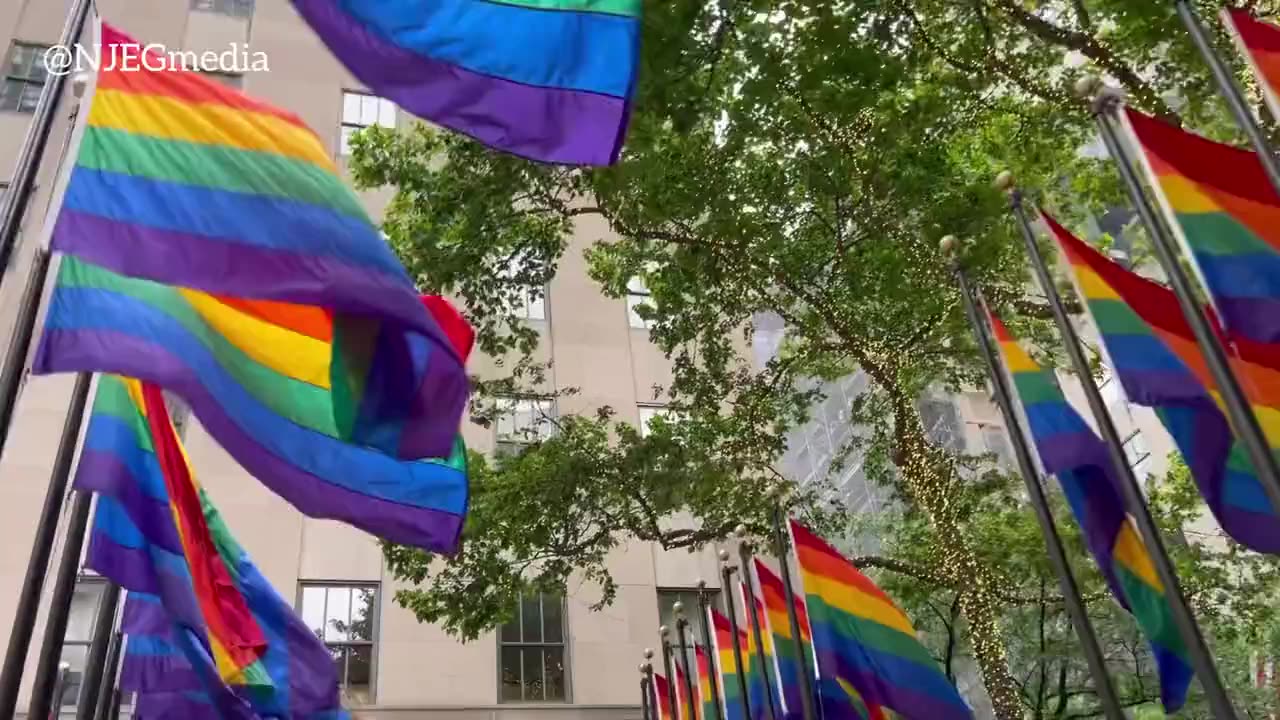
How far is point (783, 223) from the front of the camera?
566 inches

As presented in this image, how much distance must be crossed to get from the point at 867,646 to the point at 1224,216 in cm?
465

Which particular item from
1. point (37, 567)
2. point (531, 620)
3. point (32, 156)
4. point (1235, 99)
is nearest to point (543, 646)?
point (531, 620)

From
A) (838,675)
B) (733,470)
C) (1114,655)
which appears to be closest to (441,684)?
(733,470)

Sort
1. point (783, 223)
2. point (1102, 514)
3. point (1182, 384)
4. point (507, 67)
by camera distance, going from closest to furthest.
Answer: point (507, 67) < point (1182, 384) < point (1102, 514) < point (783, 223)

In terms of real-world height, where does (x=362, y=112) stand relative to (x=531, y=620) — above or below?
above

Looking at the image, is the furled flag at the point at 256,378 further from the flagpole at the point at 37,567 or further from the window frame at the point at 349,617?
the window frame at the point at 349,617

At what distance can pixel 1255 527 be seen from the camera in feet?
20.6

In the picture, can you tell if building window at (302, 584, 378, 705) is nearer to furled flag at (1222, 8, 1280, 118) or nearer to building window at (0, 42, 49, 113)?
building window at (0, 42, 49, 113)

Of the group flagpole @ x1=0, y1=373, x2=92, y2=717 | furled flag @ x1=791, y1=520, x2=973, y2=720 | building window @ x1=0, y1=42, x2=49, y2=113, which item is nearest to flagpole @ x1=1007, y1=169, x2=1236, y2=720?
furled flag @ x1=791, y1=520, x2=973, y2=720

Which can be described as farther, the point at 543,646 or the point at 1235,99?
the point at 543,646

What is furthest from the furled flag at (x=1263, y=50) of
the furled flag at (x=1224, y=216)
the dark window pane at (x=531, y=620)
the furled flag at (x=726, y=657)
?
the dark window pane at (x=531, y=620)

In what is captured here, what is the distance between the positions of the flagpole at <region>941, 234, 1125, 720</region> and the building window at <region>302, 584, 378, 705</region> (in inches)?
482

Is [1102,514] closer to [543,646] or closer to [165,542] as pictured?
[165,542]

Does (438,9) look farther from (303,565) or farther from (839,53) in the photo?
(303,565)
